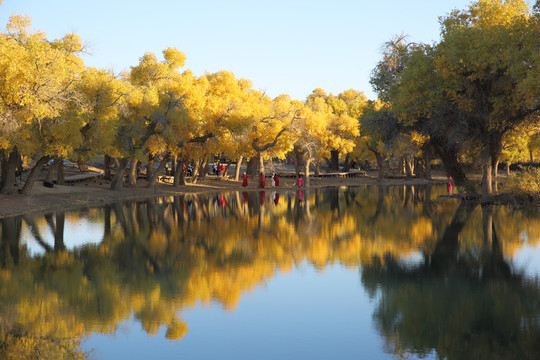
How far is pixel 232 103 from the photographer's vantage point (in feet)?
155

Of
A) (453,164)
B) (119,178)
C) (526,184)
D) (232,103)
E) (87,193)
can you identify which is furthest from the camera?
(232,103)

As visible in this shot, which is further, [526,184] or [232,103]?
[232,103]

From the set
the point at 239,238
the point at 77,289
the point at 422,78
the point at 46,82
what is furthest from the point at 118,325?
the point at 422,78

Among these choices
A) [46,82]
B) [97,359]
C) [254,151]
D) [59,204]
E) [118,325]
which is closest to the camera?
[97,359]

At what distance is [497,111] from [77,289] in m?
20.3

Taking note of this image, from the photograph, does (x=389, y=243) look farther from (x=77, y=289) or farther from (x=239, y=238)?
(x=77, y=289)

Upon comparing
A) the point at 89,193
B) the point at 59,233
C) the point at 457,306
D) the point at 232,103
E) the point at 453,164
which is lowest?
the point at 457,306

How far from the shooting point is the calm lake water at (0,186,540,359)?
8203mm

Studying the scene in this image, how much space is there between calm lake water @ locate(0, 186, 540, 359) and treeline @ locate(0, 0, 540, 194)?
6.41 metres

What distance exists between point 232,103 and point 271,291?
36738mm

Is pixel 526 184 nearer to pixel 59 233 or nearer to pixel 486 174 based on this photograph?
pixel 486 174

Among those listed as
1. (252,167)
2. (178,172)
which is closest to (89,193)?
(178,172)

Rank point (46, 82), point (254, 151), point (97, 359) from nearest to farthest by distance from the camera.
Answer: point (97, 359)
point (46, 82)
point (254, 151)

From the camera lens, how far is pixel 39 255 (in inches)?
619
